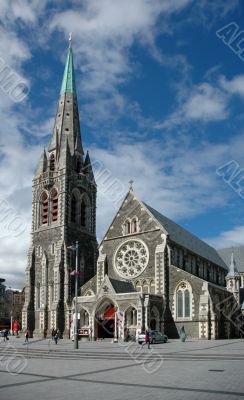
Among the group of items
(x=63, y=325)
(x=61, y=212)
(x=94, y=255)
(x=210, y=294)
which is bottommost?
(x=63, y=325)

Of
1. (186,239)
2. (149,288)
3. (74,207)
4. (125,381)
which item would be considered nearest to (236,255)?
(186,239)

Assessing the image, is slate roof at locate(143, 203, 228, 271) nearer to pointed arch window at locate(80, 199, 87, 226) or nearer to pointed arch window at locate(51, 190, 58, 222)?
pointed arch window at locate(80, 199, 87, 226)

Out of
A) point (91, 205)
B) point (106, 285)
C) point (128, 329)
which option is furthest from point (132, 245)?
point (91, 205)

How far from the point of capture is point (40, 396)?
11.2m

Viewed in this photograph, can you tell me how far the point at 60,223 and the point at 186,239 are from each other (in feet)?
51.4

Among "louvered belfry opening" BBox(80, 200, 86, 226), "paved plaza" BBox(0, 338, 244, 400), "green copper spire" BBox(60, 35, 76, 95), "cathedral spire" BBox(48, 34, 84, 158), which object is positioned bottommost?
"paved plaza" BBox(0, 338, 244, 400)

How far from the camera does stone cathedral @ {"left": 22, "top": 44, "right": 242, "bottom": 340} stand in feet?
143

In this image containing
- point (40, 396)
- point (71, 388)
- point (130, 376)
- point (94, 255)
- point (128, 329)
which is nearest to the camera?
point (40, 396)

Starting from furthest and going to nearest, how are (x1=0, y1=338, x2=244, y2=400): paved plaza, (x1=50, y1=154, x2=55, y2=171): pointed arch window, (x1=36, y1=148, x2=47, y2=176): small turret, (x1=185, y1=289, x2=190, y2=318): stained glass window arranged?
(x1=36, y1=148, x2=47, y2=176): small turret
(x1=50, y1=154, x2=55, y2=171): pointed arch window
(x1=185, y1=289, x2=190, y2=318): stained glass window
(x1=0, y1=338, x2=244, y2=400): paved plaza

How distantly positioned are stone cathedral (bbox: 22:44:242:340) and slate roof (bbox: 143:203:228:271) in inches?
6.6

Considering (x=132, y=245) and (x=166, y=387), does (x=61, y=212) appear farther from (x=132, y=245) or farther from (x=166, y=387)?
(x=166, y=387)

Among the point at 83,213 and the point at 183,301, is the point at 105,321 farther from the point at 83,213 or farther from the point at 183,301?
the point at 83,213

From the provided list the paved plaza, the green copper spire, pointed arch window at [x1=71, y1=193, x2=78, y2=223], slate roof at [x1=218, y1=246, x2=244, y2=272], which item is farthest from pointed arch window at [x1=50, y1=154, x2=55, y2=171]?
the paved plaza

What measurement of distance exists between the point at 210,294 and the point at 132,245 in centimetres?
1054
